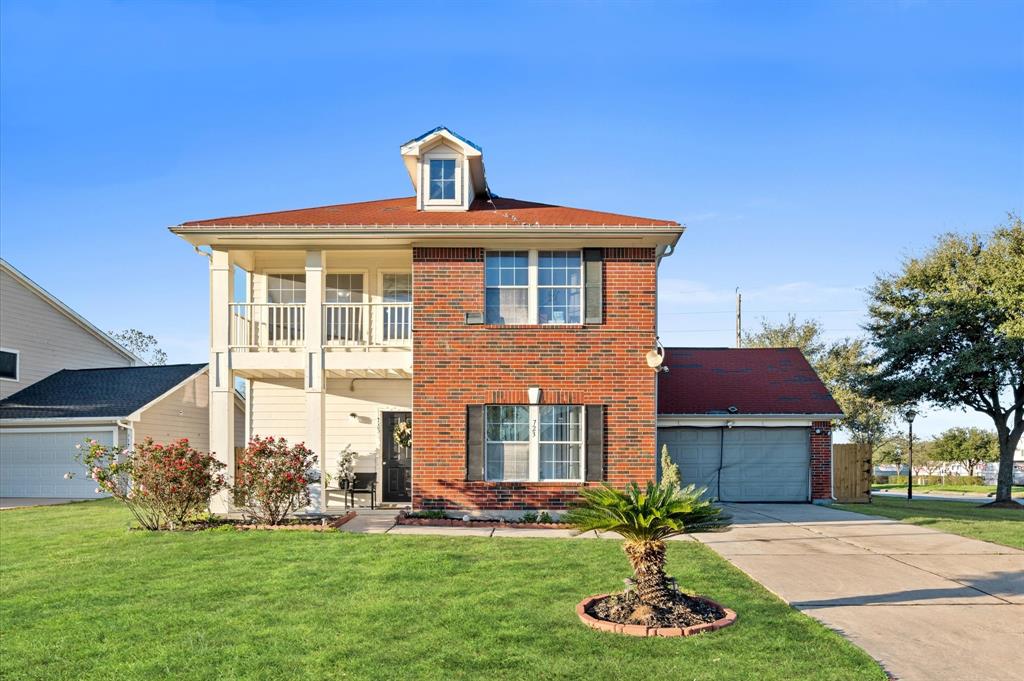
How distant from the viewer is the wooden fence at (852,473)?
2141cm

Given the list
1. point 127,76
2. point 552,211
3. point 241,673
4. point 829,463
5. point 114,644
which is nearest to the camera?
point 241,673

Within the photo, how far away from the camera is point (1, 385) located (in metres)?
26.3

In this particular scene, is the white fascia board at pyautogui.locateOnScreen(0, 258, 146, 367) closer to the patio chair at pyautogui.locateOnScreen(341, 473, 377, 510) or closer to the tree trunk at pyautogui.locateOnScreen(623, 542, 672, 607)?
the patio chair at pyautogui.locateOnScreen(341, 473, 377, 510)

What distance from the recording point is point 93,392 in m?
26.2

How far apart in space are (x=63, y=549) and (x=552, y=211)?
10.5 metres

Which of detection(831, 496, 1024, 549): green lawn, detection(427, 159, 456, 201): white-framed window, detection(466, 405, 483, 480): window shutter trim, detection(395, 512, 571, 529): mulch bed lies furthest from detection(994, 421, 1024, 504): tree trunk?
detection(427, 159, 456, 201): white-framed window

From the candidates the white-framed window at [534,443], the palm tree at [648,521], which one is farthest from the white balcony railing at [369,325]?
the palm tree at [648,521]

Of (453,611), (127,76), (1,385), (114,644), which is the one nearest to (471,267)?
(127,76)

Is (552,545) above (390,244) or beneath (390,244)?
beneath

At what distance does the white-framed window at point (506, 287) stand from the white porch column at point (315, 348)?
3145 mm

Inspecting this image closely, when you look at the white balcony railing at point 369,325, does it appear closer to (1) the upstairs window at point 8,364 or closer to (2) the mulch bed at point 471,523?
(2) the mulch bed at point 471,523

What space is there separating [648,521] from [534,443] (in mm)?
7804

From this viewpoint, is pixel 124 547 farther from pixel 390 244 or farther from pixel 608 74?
pixel 608 74

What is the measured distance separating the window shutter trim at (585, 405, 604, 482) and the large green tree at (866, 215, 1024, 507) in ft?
44.8
